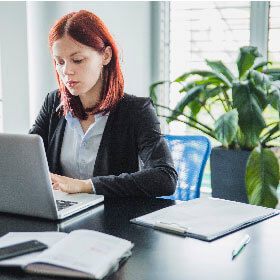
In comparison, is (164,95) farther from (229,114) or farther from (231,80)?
(229,114)

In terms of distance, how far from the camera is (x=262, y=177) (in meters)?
2.55

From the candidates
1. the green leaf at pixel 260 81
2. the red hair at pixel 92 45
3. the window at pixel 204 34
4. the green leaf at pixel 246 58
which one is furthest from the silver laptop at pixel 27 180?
the window at pixel 204 34

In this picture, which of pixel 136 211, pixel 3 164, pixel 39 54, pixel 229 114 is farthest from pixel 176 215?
pixel 39 54

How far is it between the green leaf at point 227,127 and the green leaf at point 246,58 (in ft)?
1.39

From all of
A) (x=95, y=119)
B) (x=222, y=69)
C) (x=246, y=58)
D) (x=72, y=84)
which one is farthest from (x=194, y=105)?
(x=72, y=84)

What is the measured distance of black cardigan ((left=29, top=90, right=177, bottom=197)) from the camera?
1.54 metres

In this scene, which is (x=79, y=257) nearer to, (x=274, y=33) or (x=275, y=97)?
(x=275, y=97)

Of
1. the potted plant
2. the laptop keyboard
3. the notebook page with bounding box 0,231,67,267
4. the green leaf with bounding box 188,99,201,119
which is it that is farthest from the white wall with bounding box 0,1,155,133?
the notebook page with bounding box 0,231,67,267

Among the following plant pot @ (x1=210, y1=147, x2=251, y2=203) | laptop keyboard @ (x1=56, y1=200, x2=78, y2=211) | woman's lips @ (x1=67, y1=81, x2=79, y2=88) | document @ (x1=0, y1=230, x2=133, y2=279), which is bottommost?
plant pot @ (x1=210, y1=147, x2=251, y2=203)

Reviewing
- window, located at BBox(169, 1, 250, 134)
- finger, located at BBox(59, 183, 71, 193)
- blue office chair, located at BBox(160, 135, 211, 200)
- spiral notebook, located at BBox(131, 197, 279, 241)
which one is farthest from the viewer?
window, located at BBox(169, 1, 250, 134)

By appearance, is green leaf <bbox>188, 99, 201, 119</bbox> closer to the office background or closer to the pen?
the office background

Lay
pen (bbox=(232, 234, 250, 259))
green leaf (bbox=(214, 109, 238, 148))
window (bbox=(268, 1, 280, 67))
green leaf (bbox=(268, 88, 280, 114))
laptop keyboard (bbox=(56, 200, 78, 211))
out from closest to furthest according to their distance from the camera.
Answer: pen (bbox=(232, 234, 250, 259)) → laptop keyboard (bbox=(56, 200, 78, 211)) → green leaf (bbox=(214, 109, 238, 148)) → green leaf (bbox=(268, 88, 280, 114)) → window (bbox=(268, 1, 280, 67))

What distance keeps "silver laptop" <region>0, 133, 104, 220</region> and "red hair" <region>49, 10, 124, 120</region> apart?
617 millimetres

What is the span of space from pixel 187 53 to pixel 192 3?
0.40 m
